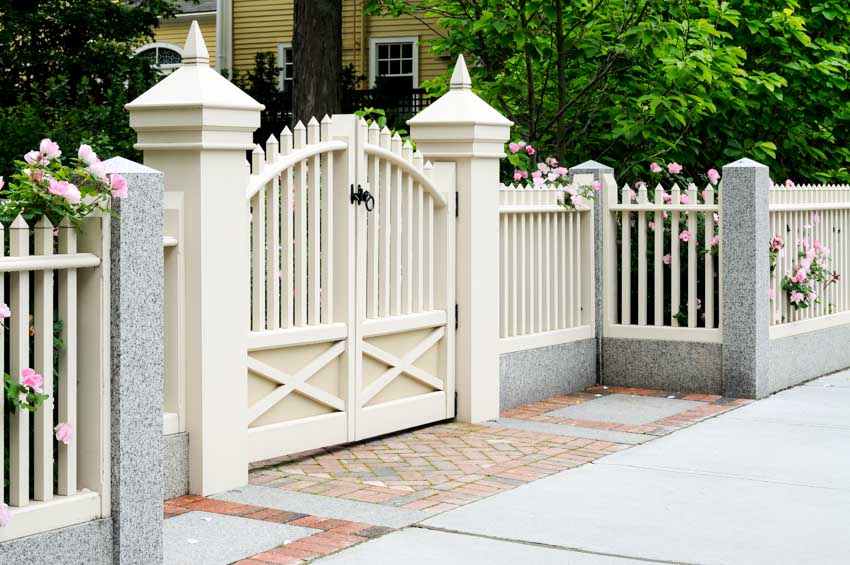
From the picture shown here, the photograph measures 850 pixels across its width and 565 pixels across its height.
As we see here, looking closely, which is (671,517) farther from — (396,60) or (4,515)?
(396,60)

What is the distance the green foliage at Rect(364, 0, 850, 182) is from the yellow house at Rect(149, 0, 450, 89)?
10761mm

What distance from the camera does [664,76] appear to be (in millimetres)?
12391

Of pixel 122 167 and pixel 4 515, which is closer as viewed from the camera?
pixel 4 515

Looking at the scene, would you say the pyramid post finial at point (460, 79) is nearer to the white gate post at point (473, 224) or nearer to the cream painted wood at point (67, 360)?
the white gate post at point (473, 224)

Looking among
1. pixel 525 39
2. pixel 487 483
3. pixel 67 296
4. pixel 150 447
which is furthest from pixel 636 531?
pixel 525 39

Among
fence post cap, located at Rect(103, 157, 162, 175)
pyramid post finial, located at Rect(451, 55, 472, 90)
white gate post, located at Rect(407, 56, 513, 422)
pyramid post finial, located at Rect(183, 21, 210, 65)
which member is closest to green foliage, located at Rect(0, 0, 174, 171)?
pyramid post finial, located at Rect(451, 55, 472, 90)

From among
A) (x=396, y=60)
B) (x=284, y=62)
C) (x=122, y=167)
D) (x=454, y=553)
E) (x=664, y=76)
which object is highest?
(x=284, y=62)

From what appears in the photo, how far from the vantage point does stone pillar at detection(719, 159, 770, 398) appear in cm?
1004

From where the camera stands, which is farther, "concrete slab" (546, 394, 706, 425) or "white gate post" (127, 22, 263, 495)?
"concrete slab" (546, 394, 706, 425)

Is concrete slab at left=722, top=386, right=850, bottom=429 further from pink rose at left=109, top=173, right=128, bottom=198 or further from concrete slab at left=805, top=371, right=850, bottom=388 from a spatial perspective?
pink rose at left=109, top=173, right=128, bottom=198

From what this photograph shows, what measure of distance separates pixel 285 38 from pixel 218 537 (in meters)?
22.4

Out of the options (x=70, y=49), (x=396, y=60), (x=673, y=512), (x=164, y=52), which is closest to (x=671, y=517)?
(x=673, y=512)

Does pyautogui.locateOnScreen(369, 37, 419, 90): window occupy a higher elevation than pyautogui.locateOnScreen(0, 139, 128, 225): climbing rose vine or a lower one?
higher

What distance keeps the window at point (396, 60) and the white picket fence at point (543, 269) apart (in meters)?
15.2
